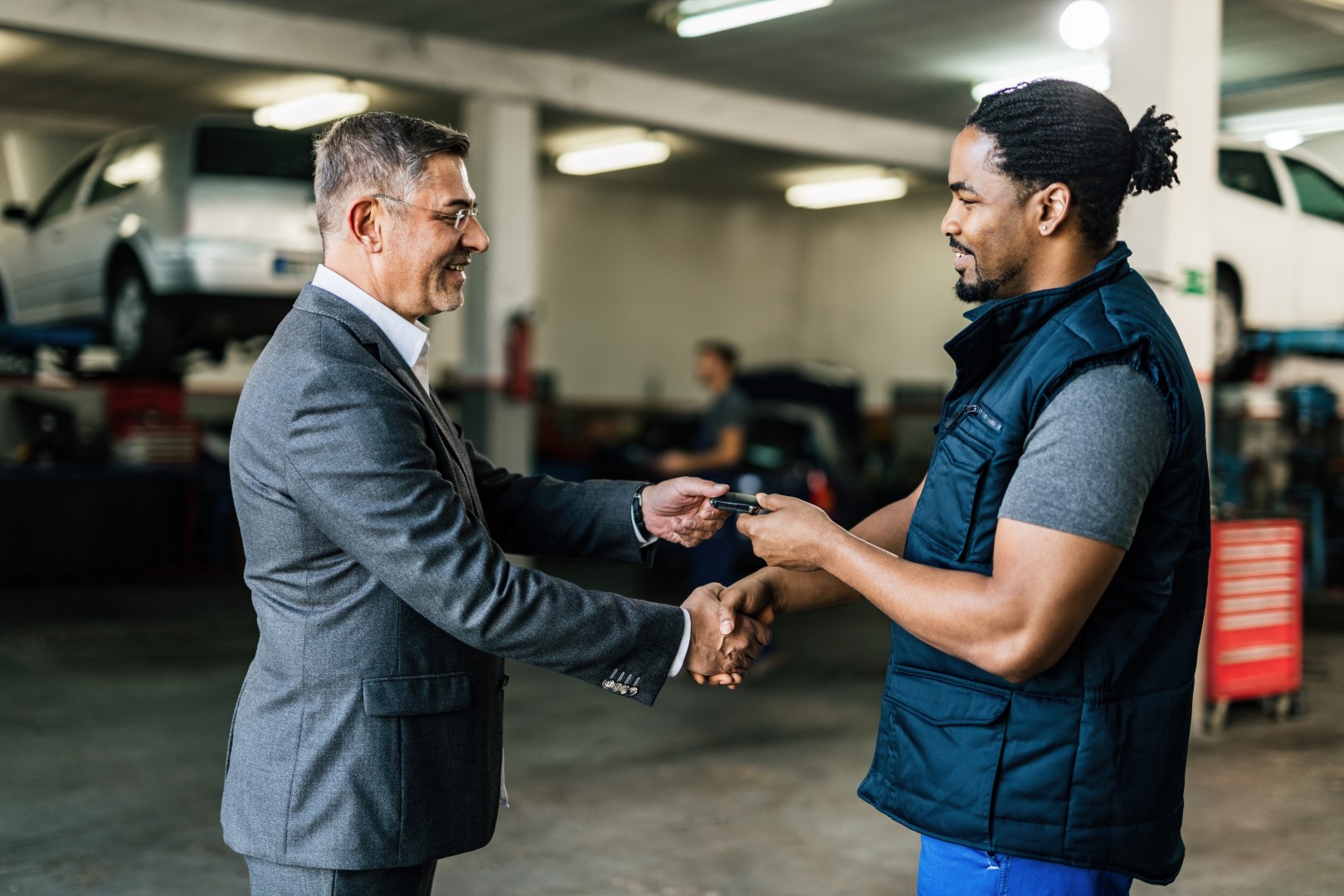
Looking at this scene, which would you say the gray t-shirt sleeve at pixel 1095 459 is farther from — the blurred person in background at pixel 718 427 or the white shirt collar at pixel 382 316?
the blurred person in background at pixel 718 427

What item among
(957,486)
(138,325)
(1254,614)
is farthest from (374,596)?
(138,325)

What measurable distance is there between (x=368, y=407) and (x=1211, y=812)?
357cm

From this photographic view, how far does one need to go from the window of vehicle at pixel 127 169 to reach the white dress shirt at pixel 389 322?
6.75 meters

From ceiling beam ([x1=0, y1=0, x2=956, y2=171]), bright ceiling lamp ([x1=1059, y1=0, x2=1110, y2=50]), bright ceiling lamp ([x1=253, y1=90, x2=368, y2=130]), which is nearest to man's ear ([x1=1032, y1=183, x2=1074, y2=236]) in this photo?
bright ceiling lamp ([x1=1059, y1=0, x2=1110, y2=50])

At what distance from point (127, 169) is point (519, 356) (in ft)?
9.69

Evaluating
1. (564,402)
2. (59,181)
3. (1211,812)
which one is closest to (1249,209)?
(1211,812)

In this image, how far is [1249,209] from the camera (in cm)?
567

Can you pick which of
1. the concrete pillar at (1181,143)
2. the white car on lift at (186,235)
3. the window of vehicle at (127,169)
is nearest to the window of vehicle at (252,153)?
the white car on lift at (186,235)

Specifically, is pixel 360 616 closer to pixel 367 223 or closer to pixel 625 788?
pixel 367 223

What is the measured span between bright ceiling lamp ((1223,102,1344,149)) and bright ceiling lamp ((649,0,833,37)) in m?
2.78

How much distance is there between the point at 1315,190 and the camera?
223 inches

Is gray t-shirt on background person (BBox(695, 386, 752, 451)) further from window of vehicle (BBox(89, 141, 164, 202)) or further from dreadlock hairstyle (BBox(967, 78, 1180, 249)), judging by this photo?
dreadlock hairstyle (BBox(967, 78, 1180, 249))

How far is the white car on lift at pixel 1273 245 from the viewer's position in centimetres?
553

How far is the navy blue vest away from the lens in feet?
4.55
